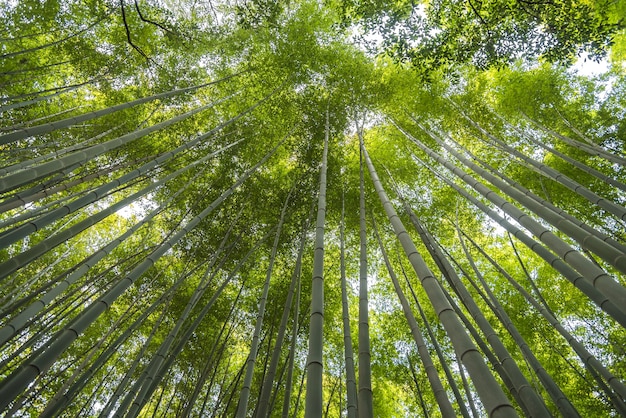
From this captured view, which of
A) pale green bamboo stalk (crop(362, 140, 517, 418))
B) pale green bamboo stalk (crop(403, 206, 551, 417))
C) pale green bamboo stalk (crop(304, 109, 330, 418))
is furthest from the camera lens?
pale green bamboo stalk (crop(403, 206, 551, 417))

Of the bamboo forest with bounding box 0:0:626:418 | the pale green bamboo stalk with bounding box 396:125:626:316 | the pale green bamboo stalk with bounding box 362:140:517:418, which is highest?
the bamboo forest with bounding box 0:0:626:418

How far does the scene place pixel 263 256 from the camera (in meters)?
6.04

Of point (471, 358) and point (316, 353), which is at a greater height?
point (316, 353)

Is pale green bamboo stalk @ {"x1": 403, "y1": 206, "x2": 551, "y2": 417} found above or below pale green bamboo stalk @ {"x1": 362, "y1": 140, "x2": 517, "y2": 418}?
above

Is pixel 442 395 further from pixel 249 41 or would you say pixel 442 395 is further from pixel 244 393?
pixel 249 41

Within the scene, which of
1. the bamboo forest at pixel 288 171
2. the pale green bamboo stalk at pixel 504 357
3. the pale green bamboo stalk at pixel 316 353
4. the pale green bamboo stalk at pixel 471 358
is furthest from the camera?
the bamboo forest at pixel 288 171

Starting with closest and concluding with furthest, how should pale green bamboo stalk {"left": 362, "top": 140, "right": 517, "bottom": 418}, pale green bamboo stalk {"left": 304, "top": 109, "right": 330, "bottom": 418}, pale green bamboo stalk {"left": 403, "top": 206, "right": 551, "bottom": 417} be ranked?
pale green bamboo stalk {"left": 362, "top": 140, "right": 517, "bottom": 418} < pale green bamboo stalk {"left": 304, "top": 109, "right": 330, "bottom": 418} < pale green bamboo stalk {"left": 403, "top": 206, "right": 551, "bottom": 417}

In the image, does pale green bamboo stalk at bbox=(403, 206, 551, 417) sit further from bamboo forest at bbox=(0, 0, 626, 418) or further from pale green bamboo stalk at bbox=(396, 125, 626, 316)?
bamboo forest at bbox=(0, 0, 626, 418)

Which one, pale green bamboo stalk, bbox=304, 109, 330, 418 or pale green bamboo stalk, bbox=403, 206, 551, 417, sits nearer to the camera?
pale green bamboo stalk, bbox=304, 109, 330, 418

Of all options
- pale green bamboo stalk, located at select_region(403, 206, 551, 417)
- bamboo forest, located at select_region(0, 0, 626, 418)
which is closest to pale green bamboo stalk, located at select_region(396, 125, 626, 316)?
pale green bamboo stalk, located at select_region(403, 206, 551, 417)

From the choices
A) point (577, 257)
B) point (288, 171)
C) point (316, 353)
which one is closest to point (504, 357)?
point (577, 257)

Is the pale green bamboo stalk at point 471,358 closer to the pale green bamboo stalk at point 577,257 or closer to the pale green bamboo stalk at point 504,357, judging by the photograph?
the pale green bamboo stalk at point 504,357

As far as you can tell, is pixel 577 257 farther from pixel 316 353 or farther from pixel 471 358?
pixel 316 353

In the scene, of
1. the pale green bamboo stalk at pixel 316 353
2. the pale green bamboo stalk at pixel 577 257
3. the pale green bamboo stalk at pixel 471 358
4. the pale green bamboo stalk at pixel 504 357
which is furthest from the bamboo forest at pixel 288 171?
the pale green bamboo stalk at pixel 471 358
